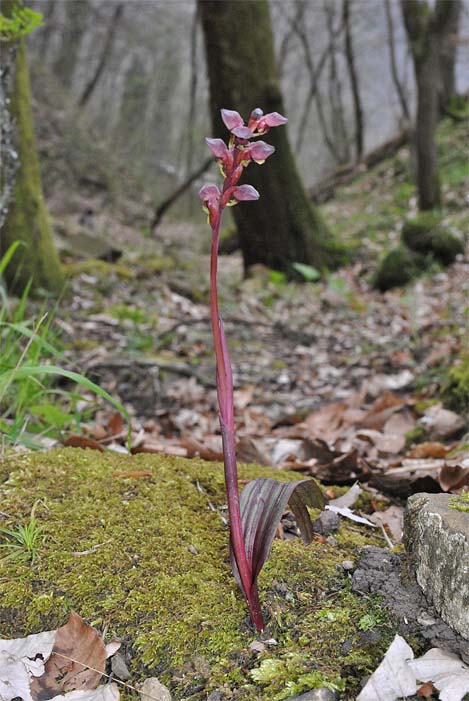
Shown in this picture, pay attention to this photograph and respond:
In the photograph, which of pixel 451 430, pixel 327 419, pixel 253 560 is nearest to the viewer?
pixel 253 560

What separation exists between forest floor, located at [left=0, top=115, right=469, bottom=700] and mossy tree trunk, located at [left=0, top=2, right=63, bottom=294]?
359mm

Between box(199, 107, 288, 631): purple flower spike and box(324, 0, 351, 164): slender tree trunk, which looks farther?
box(324, 0, 351, 164): slender tree trunk

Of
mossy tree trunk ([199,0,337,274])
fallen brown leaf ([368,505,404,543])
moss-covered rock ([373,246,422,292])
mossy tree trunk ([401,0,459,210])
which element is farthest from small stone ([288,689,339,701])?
mossy tree trunk ([401,0,459,210])

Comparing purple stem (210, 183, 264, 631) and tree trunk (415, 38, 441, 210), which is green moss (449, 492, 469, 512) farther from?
tree trunk (415, 38, 441, 210)

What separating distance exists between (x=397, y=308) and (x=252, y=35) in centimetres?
380

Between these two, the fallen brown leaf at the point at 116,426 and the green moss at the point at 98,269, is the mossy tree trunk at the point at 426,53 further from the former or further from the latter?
the fallen brown leaf at the point at 116,426

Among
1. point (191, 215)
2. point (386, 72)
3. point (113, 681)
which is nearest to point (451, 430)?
point (113, 681)

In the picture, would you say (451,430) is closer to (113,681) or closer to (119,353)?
(113,681)

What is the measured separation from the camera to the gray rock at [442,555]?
3.75ft

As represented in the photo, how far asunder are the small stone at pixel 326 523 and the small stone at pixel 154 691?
0.60m

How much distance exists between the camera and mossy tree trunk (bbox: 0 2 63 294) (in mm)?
3984

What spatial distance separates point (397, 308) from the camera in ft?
20.0

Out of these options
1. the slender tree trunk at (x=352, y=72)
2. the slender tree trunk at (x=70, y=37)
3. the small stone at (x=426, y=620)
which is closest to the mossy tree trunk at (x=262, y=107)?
the small stone at (x=426, y=620)

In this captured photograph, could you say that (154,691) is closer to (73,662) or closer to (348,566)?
(73,662)
